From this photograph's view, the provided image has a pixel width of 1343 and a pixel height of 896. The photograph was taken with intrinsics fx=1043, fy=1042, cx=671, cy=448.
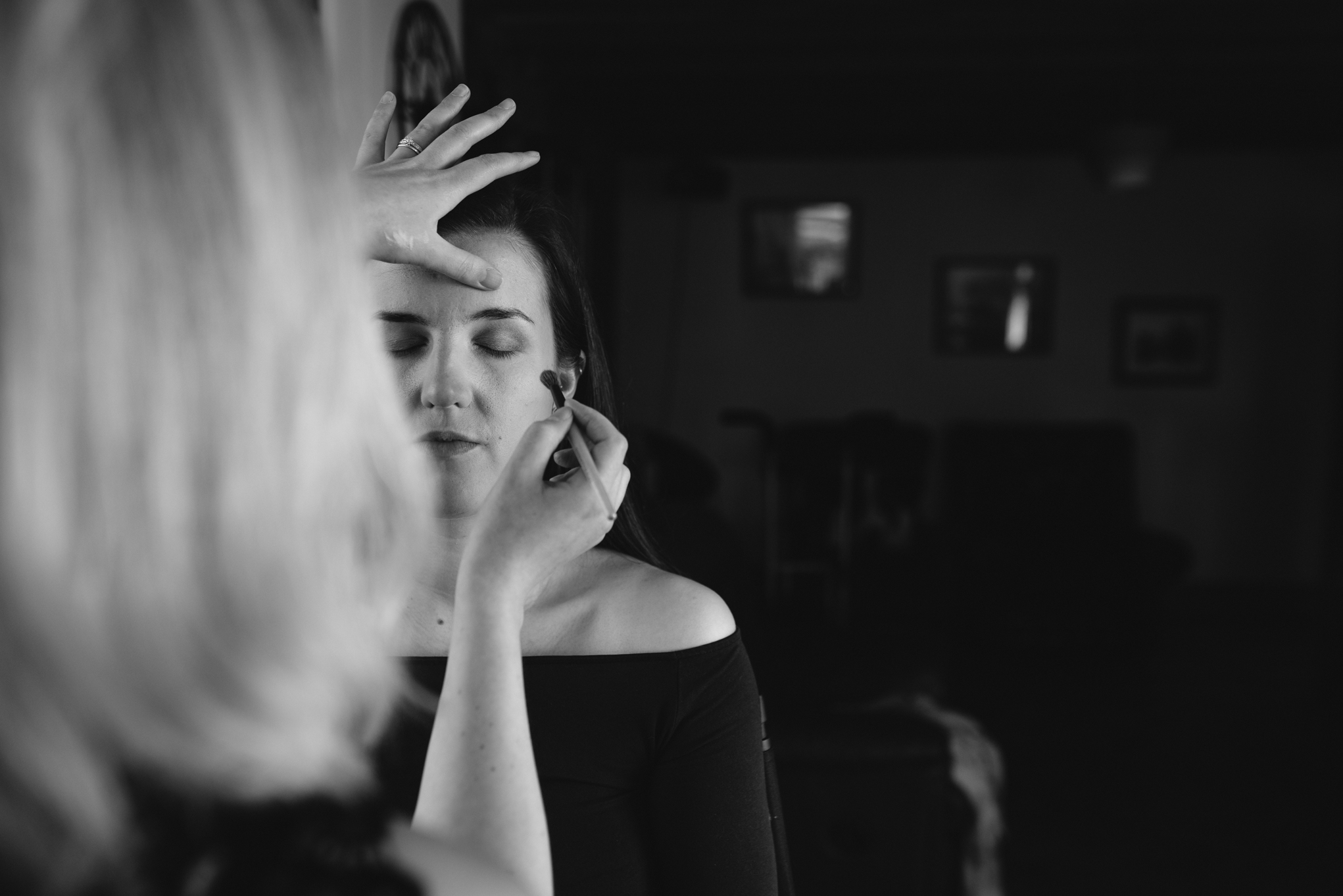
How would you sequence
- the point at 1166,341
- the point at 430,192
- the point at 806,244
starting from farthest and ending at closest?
the point at 806,244
the point at 1166,341
the point at 430,192

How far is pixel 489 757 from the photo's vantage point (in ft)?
2.55

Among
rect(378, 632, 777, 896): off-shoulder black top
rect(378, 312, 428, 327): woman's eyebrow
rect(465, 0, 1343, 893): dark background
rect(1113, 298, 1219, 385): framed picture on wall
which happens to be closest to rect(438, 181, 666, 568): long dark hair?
rect(378, 312, 428, 327): woman's eyebrow

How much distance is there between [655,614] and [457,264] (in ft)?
1.41

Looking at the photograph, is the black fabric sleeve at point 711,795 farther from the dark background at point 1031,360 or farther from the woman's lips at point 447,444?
the dark background at point 1031,360

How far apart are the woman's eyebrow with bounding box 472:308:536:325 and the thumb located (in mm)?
74

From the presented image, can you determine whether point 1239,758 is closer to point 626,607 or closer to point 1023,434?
point 1023,434

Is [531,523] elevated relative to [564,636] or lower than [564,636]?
elevated

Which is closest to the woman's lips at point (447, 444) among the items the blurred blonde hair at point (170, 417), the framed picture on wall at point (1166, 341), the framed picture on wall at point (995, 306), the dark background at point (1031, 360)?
the blurred blonde hair at point (170, 417)

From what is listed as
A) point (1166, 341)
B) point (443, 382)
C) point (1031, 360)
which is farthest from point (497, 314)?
point (1166, 341)

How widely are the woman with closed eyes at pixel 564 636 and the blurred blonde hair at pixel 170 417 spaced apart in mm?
466

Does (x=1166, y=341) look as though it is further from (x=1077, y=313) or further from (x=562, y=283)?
(x=562, y=283)

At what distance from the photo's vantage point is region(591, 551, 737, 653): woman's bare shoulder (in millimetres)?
1133

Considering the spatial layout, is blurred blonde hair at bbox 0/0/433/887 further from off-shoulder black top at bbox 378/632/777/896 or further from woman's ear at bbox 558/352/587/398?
woman's ear at bbox 558/352/587/398

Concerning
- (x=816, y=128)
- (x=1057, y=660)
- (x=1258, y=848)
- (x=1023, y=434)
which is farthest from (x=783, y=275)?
(x=1258, y=848)
